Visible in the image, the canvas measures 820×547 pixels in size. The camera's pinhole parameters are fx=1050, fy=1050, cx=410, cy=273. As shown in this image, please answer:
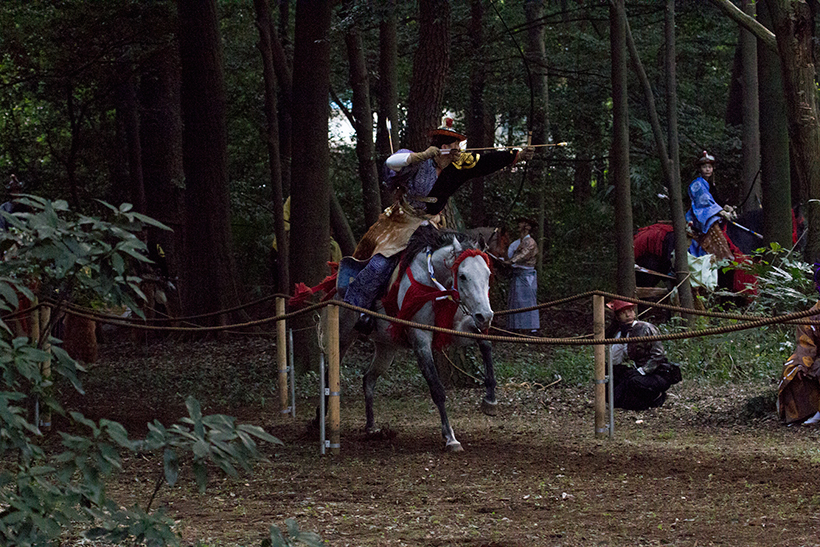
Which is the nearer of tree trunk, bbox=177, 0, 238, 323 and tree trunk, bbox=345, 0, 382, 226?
tree trunk, bbox=345, 0, 382, 226

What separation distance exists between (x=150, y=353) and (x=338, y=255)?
3441 mm

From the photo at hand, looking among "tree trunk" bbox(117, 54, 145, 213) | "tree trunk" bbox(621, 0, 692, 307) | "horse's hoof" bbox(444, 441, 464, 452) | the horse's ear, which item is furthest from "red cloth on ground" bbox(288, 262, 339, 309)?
"tree trunk" bbox(117, 54, 145, 213)

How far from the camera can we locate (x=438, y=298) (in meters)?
8.68

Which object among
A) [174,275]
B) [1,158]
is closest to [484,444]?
[174,275]

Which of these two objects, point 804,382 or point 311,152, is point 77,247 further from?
point 311,152

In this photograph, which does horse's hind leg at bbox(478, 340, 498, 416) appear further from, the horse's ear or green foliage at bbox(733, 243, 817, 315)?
green foliage at bbox(733, 243, 817, 315)

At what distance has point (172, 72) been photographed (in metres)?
21.0

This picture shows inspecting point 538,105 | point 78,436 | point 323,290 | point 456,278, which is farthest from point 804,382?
point 538,105

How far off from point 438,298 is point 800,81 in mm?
3969

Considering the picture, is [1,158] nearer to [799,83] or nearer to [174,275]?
[174,275]

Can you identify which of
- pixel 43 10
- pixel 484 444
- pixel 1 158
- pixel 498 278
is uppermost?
pixel 43 10

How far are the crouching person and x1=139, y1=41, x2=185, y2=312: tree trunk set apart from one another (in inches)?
449

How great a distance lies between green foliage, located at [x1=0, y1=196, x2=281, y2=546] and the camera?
3.38m

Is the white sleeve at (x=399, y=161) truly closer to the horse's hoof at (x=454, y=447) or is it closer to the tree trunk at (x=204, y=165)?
the horse's hoof at (x=454, y=447)
